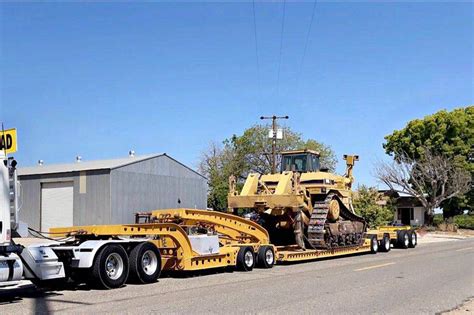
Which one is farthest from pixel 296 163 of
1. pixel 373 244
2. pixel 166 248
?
pixel 166 248

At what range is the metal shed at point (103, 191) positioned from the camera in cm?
3991

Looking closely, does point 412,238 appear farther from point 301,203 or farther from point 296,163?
point 301,203

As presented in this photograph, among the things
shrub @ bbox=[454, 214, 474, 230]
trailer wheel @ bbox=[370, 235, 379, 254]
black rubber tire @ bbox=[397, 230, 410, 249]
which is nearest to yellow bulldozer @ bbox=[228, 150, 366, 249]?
trailer wheel @ bbox=[370, 235, 379, 254]

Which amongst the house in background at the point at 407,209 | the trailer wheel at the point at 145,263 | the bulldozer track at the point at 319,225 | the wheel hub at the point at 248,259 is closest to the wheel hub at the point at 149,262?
the trailer wheel at the point at 145,263

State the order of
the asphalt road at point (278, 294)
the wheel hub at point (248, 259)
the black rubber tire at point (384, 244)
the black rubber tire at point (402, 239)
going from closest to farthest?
the asphalt road at point (278, 294)
the wheel hub at point (248, 259)
the black rubber tire at point (384, 244)
the black rubber tire at point (402, 239)


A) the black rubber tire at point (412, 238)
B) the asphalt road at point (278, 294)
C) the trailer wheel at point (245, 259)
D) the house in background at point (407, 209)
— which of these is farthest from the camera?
the house in background at point (407, 209)

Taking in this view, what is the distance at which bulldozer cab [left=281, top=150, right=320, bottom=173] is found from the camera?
23.7m

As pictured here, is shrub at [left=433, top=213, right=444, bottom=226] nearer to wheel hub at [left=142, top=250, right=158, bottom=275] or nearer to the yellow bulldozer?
the yellow bulldozer

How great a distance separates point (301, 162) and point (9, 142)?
46.2 ft

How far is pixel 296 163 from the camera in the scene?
78.3ft

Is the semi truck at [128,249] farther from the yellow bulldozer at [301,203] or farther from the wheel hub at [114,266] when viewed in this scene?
the yellow bulldozer at [301,203]

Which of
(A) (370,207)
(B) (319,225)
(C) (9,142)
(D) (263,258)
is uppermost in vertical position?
(C) (9,142)

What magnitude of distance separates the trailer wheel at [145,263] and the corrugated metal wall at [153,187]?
25771mm

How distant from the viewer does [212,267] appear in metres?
16.4
